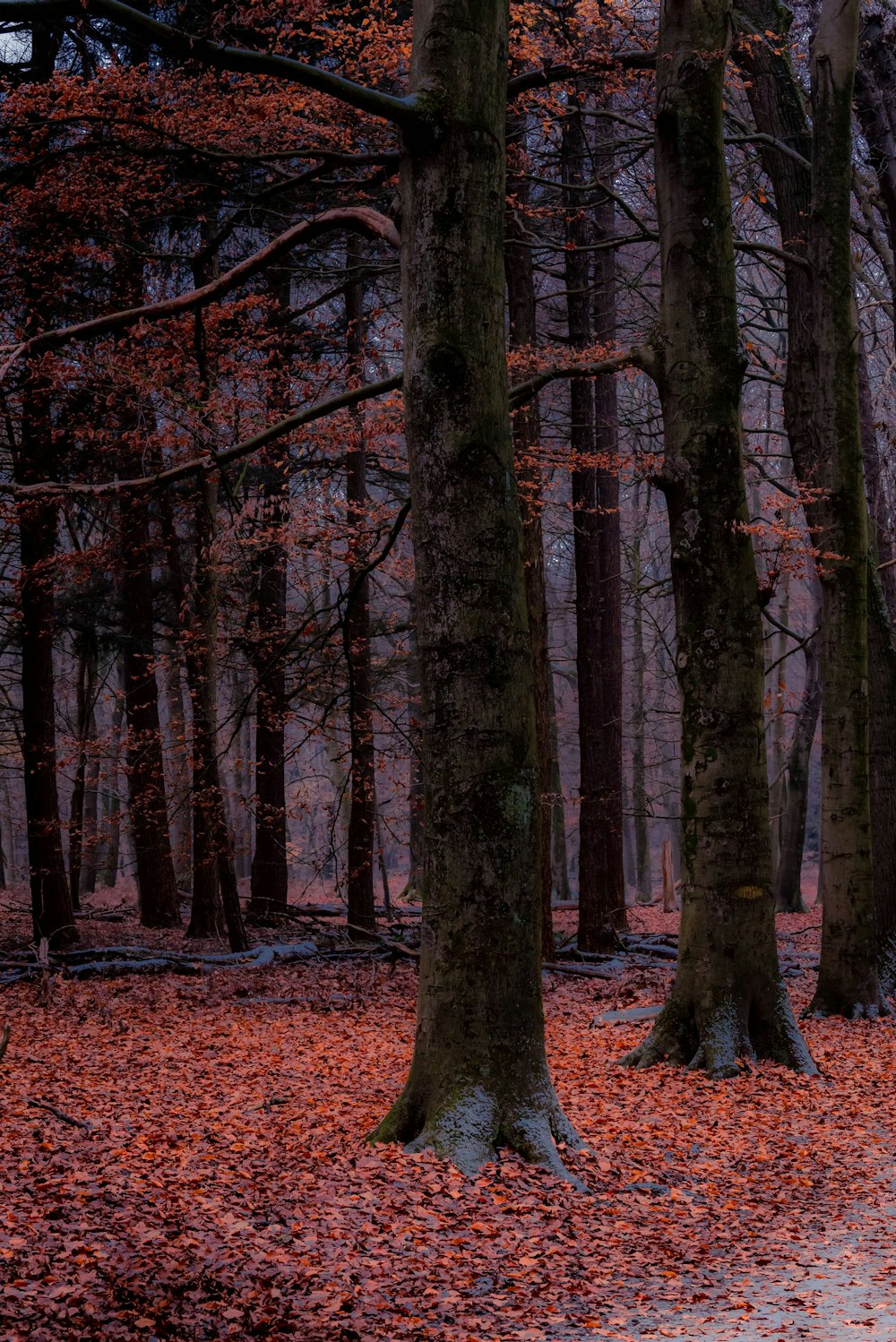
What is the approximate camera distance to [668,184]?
8.73 meters

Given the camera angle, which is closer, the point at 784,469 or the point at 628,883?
the point at 784,469

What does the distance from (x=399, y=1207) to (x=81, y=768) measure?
1312 cm

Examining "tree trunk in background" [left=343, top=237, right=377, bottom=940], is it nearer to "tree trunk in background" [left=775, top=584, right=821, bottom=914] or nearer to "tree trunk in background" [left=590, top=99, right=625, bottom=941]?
"tree trunk in background" [left=590, top=99, right=625, bottom=941]

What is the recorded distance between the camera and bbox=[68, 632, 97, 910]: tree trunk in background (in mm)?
14456

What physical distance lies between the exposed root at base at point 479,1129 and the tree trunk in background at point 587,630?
876 cm

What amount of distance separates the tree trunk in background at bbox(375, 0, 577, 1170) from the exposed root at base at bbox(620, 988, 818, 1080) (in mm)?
2688

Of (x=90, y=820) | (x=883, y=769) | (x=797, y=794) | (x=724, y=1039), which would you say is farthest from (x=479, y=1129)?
(x=797, y=794)

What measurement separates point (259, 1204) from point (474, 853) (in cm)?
190

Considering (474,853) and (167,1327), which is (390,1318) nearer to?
(167,1327)

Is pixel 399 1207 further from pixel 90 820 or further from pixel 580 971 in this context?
pixel 90 820

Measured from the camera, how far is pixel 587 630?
1587 cm

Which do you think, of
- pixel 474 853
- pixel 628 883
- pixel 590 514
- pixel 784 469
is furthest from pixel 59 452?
pixel 628 883

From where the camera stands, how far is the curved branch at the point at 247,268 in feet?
24.1

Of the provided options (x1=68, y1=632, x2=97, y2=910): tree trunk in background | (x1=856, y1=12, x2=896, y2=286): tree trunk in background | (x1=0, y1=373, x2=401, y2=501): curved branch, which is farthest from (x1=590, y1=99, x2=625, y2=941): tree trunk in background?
(x1=0, y1=373, x2=401, y2=501): curved branch
